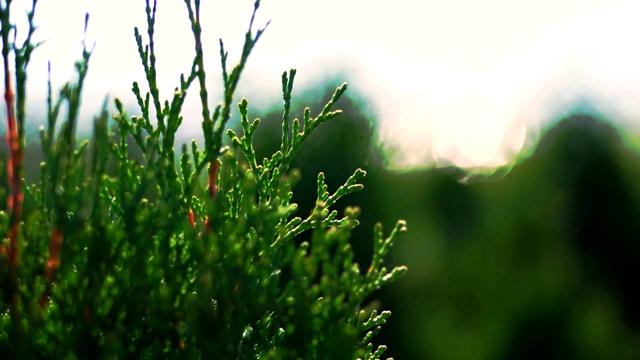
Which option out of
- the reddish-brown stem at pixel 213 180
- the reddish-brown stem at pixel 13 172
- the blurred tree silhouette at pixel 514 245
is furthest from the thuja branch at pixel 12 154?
the blurred tree silhouette at pixel 514 245

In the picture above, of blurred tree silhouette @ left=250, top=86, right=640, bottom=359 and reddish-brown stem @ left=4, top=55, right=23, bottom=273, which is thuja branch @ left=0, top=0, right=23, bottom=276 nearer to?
reddish-brown stem @ left=4, top=55, right=23, bottom=273

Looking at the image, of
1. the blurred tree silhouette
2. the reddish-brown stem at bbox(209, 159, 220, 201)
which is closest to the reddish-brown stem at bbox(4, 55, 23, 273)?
the reddish-brown stem at bbox(209, 159, 220, 201)

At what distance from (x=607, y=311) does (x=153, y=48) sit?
10.4m

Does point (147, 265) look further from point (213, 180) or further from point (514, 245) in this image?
point (514, 245)

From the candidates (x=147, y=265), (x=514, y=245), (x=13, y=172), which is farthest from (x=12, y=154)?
(x=514, y=245)

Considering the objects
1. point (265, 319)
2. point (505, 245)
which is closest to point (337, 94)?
point (265, 319)

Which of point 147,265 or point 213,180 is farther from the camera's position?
point 213,180

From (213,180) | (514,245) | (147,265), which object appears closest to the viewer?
(147,265)

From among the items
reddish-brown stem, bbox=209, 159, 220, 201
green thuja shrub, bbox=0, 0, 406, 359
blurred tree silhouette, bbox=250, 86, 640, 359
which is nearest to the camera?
green thuja shrub, bbox=0, 0, 406, 359

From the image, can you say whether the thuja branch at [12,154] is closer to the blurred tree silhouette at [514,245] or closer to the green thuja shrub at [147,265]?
the green thuja shrub at [147,265]

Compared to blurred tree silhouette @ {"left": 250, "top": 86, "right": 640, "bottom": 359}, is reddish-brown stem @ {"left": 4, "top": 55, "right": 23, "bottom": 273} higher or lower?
lower

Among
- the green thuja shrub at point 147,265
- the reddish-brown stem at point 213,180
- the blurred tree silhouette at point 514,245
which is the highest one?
the blurred tree silhouette at point 514,245

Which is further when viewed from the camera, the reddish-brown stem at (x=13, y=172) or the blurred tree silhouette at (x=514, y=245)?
the blurred tree silhouette at (x=514, y=245)

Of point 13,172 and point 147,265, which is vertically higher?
point 13,172
